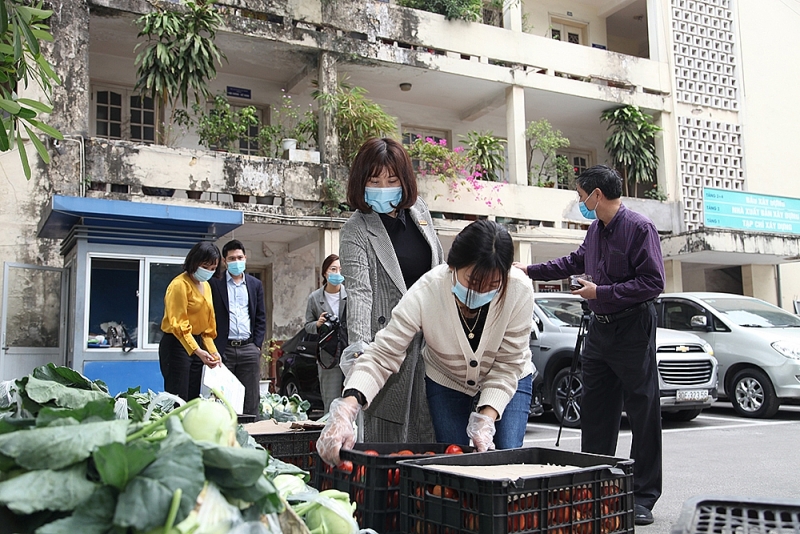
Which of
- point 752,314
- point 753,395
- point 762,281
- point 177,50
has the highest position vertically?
point 177,50

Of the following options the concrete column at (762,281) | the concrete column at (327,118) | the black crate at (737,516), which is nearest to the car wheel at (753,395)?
the concrete column at (327,118)

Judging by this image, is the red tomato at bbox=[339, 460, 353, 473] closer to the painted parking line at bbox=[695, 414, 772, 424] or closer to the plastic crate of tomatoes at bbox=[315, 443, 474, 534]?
the plastic crate of tomatoes at bbox=[315, 443, 474, 534]

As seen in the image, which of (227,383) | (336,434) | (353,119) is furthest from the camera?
(353,119)

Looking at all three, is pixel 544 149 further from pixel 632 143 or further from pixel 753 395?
pixel 753 395

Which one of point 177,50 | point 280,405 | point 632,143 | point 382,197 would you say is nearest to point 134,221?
point 280,405

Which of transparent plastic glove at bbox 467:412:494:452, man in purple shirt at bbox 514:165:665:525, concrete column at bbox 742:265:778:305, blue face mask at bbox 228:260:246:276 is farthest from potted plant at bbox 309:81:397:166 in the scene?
transparent plastic glove at bbox 467:412:494:452

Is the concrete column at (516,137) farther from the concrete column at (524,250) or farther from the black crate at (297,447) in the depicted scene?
the black crate at (297,447)

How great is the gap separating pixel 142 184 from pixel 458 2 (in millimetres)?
8237

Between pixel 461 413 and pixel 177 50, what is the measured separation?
1136 cm

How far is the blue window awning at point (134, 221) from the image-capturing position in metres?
9.33

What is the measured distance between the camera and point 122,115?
15.4 metres

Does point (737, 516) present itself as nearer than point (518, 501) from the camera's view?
Yes

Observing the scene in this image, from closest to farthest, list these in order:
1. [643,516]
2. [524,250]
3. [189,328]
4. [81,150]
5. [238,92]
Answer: [643,516], [189,328], [81,150], [238,92], [524,250]

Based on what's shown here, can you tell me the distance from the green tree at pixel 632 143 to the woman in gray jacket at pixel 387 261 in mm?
15839
